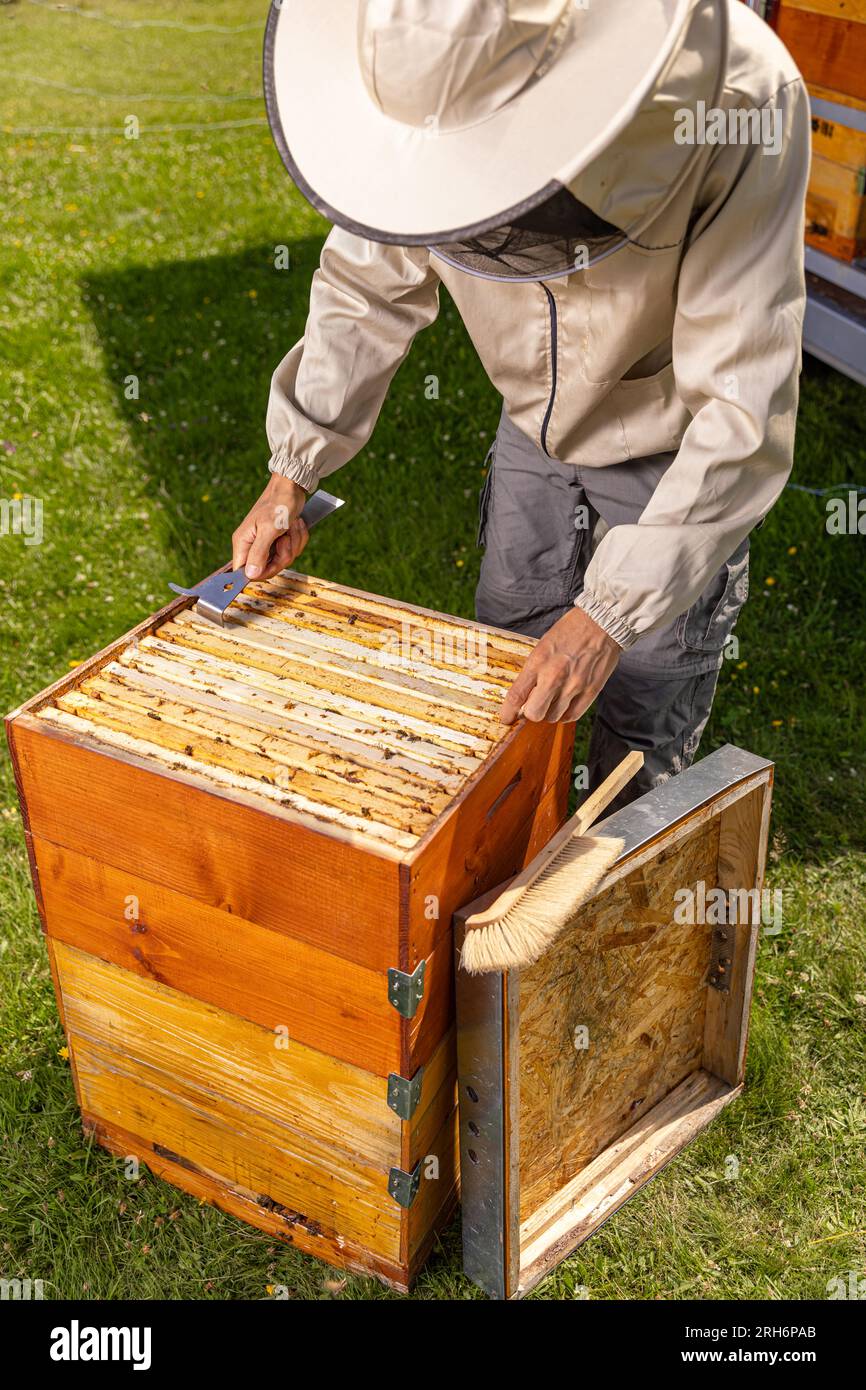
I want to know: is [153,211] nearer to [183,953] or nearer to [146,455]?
[146,455]

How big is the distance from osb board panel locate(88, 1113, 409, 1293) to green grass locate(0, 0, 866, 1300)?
0.14ft

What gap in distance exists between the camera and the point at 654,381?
7.88 ft

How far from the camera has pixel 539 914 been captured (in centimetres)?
204

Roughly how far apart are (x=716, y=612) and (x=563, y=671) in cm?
57

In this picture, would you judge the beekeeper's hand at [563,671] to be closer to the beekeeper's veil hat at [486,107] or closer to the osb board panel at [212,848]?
the osb board panel at [212,848]

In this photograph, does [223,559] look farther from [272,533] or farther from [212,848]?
[212,848]

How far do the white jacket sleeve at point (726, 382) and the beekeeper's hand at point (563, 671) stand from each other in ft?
0.11

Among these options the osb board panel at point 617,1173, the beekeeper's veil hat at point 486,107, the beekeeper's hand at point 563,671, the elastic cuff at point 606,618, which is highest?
the beekeeper's veil hat at point 486,107

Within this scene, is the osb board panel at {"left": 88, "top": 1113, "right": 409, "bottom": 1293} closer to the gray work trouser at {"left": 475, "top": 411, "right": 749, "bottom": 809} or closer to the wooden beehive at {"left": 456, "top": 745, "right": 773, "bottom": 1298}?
the wooden beehive at {"left": 456, "top": 745, "right": 773, "bottom": 1298}

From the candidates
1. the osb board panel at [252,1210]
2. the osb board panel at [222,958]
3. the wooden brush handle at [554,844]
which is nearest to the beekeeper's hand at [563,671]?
the wooden brush handle at [554,844]

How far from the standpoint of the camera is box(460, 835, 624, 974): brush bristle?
6.52ft

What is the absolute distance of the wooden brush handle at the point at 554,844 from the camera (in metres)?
2.06

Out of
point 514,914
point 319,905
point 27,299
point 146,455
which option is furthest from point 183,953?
point 27,299
